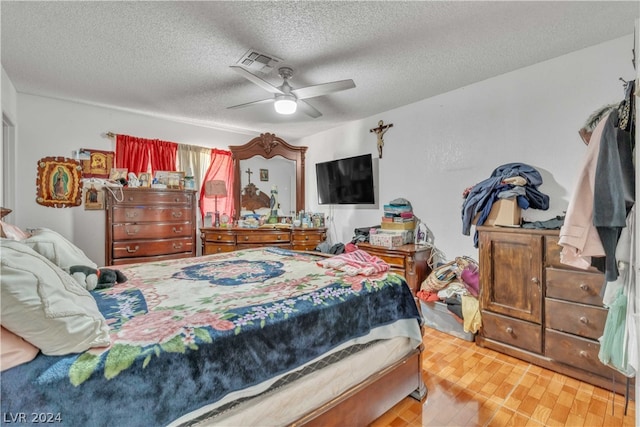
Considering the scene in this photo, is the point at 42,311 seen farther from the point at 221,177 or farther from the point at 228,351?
the point at 221,177

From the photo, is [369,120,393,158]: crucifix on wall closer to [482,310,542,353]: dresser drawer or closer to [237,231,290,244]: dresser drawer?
[237,231,290,244]: dresser drawer

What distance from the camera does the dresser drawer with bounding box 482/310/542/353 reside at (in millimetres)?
2191

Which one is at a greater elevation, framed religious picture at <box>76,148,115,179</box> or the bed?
framed religious picture at <box>76,148,115,179</box>

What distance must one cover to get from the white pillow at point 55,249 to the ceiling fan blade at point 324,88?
6.47ft

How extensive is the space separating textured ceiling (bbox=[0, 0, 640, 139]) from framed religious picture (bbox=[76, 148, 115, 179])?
0.68 metres

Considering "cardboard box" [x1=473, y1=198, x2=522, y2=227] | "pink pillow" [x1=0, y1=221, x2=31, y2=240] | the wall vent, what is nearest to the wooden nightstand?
"cardboard box" [x1=473, y1=198, x2=522, y2=227]

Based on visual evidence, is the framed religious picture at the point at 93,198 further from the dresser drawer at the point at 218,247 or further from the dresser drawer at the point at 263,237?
the dresser drawer at the point at 263,237

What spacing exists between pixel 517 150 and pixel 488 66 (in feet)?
2.74

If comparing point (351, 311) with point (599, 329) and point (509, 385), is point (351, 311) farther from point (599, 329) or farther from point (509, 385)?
point (599, 329)

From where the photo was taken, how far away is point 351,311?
1.45m

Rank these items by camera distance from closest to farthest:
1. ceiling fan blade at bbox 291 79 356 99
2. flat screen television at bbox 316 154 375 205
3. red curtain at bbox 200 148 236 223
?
ceiling fan blade at bbox 291 79 356 99
flat screen television at bbox 316 154 375 205
red curtain at bbox 200 148 236 223

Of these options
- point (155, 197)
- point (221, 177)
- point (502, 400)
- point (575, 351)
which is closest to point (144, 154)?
point (155, 197)

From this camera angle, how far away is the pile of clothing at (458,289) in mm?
2574

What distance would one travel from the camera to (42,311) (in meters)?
0.82
